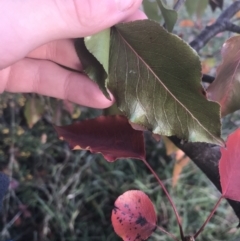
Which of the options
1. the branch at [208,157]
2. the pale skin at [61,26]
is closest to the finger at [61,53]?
the pale skin at [61,26]

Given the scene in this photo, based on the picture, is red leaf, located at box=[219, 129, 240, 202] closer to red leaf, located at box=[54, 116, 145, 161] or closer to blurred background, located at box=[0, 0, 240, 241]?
red leaf, located at box=[54, 116, 145, 161]

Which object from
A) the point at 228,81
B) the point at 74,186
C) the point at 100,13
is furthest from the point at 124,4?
the point at 74,186

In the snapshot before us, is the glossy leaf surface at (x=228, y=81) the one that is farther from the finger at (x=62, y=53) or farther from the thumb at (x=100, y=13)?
the finger at (x=62, y=53)

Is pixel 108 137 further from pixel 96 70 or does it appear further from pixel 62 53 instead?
pixel 62 53

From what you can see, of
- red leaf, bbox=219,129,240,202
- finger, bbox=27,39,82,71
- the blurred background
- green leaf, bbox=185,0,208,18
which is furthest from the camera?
the blurred background

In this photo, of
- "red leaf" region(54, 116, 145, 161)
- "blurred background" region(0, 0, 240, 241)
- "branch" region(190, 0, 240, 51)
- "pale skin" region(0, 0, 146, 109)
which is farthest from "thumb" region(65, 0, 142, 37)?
"blurred background" region(0, 0, 240, 241)
